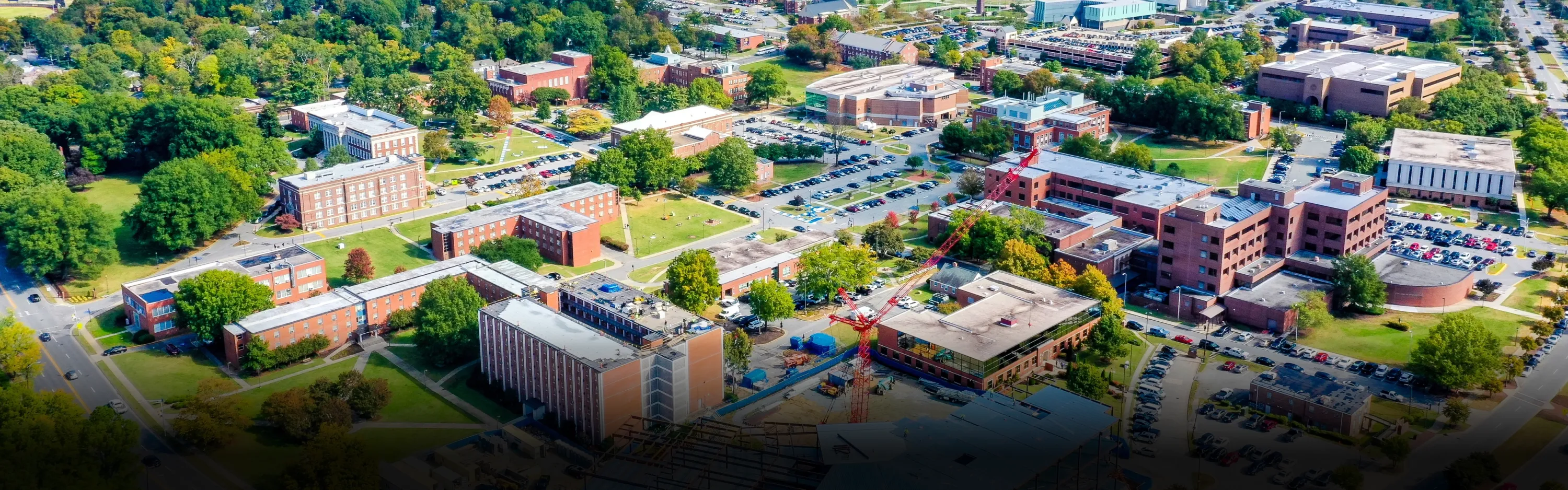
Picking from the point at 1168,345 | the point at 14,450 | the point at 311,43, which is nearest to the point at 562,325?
the point at 14,450

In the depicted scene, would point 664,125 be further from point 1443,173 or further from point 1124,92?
point 1443,173

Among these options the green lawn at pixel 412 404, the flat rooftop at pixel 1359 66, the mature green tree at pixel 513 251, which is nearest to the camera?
the green lawn at pixel 412 404

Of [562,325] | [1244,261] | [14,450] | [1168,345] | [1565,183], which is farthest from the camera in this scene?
[1565,183]

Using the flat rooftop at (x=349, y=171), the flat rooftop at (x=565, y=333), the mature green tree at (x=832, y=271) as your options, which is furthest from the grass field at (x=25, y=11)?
the mature green tree at (x=832, y=271)

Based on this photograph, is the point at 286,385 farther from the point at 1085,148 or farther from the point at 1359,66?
the point at 1359,66

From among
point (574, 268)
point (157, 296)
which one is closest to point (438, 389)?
point (157, 296)

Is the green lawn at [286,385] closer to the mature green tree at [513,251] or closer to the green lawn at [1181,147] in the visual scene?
the mature green tree at [513,251]
